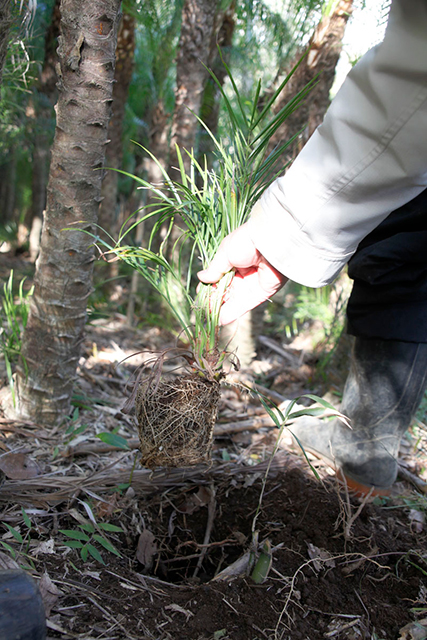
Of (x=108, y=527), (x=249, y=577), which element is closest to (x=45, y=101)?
(x=108, y=527)

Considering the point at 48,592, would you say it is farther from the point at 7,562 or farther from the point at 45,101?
the point at 45,101

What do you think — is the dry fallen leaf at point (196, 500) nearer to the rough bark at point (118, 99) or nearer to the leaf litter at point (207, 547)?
the leaf litter at point (207, 547)

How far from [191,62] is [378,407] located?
9.91 ft

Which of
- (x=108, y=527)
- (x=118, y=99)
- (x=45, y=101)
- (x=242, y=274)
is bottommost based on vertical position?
(x=108, y=527)

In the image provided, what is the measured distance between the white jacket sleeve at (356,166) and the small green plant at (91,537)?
1028 mm

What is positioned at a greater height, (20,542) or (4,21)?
(4,21)

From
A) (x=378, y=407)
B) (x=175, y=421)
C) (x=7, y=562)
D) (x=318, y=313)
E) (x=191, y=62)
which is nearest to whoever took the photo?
(x=7, y=562)

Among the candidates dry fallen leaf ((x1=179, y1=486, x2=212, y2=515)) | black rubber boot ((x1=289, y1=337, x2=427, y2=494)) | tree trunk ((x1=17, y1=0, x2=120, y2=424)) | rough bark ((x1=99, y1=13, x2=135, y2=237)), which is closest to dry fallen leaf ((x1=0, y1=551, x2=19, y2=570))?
dry fallen leaf ((x1=179, y1=486, x2=212, y2=515))

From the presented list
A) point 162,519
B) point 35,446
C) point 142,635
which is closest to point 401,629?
point 142,635

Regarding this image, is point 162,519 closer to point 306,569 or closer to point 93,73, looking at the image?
point 306,569

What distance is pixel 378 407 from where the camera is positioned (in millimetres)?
1913

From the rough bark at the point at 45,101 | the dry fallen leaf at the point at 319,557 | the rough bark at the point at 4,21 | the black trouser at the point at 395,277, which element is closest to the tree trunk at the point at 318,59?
the black trouser at the point at 395,277

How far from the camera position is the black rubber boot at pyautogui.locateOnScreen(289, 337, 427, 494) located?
1.86m

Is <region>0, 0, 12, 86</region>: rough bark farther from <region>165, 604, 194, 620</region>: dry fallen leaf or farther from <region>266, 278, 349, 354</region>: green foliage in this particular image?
<region>266, 278, 349, 354</region>: green foliage
